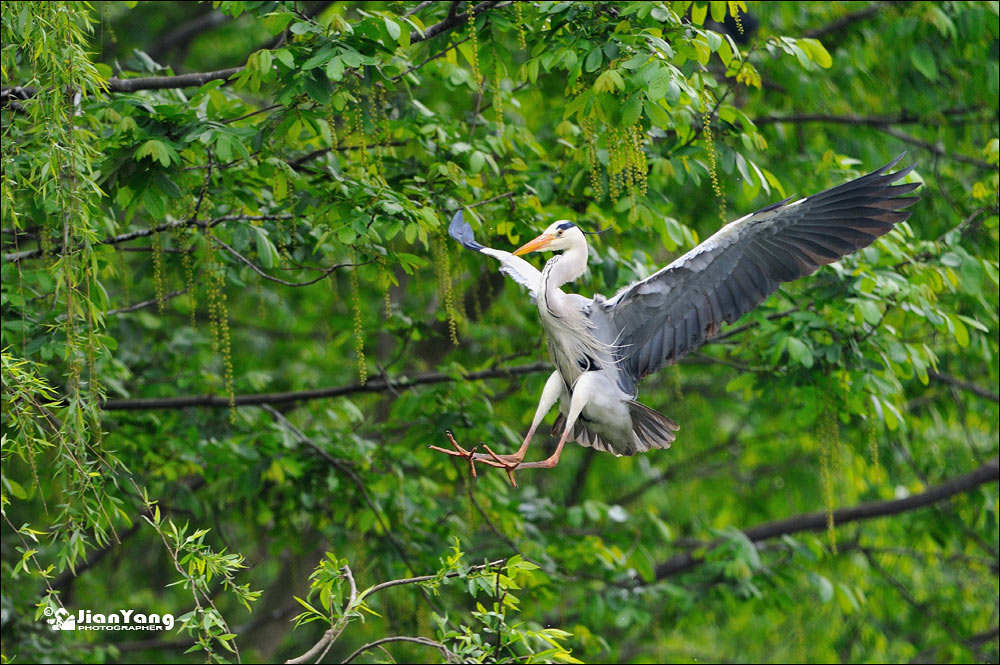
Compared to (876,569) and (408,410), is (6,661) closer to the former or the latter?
(408,410)

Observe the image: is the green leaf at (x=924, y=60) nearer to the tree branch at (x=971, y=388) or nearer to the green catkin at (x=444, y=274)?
the tree branch at (x=971, y=388)

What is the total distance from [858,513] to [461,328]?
2545 mm

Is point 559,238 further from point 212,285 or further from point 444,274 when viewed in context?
point 212,285

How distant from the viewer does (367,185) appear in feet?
14.2

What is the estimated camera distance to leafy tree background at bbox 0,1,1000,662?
12.7 feet

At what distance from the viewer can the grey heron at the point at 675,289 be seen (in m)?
3.43

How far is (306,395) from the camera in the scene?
18.0 feet

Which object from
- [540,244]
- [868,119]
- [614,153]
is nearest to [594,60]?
[614,153]

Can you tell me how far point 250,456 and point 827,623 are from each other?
4.58 metres

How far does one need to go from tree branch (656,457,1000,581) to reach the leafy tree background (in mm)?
21

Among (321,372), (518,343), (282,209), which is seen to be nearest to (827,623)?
(518,343)

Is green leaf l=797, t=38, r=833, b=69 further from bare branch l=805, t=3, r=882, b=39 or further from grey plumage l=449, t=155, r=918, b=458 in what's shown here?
bare branch l=805, t=3, r=882, b=39

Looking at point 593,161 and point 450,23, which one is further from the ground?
point 450,23

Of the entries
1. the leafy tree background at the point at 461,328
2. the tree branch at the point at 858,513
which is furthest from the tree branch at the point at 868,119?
the tree branch at the point at 858,513
